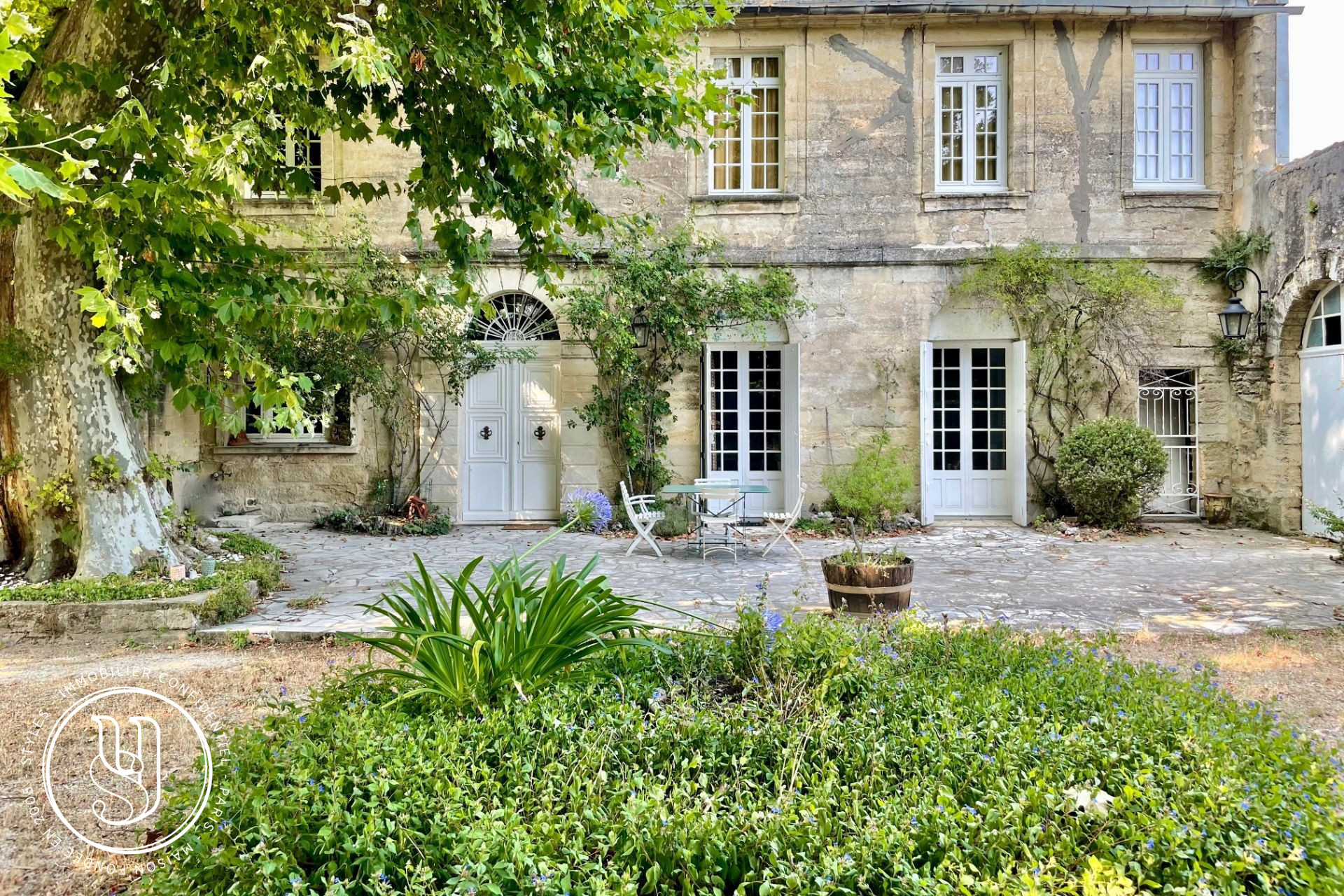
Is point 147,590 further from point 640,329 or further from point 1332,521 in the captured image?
point 1332,521

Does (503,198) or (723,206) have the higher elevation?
(723,206)

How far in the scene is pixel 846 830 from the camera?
2047 mm

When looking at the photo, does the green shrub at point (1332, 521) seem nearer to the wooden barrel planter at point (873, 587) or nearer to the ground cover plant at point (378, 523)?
the wooden barrel planter at point (873, 587)

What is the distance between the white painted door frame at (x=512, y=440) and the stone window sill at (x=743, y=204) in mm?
2845

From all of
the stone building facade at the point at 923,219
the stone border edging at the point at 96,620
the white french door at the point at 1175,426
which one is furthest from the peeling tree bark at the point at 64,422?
the white french door at the point at 1175,426

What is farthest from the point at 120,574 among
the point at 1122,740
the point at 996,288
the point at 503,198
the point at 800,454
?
the point at 996,288

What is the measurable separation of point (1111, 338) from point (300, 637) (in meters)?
10.3

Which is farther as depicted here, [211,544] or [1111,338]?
[1111,338]

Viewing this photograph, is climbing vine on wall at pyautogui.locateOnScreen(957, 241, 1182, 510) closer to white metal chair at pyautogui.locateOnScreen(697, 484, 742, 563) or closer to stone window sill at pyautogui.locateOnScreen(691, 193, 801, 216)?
stone window sill at pyautogui.locateOnScreen(691, 193, 801, 216)

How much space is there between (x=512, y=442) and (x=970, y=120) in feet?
25.5

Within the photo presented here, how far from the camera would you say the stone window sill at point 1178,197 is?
434 inches

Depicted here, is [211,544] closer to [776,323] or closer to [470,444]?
[470,444]

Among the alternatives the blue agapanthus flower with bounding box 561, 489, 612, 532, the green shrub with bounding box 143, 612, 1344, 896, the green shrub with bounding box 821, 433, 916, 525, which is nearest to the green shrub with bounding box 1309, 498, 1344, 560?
the green shrub with bounding box 821, 433, 916, 525

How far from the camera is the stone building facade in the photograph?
1103cm
